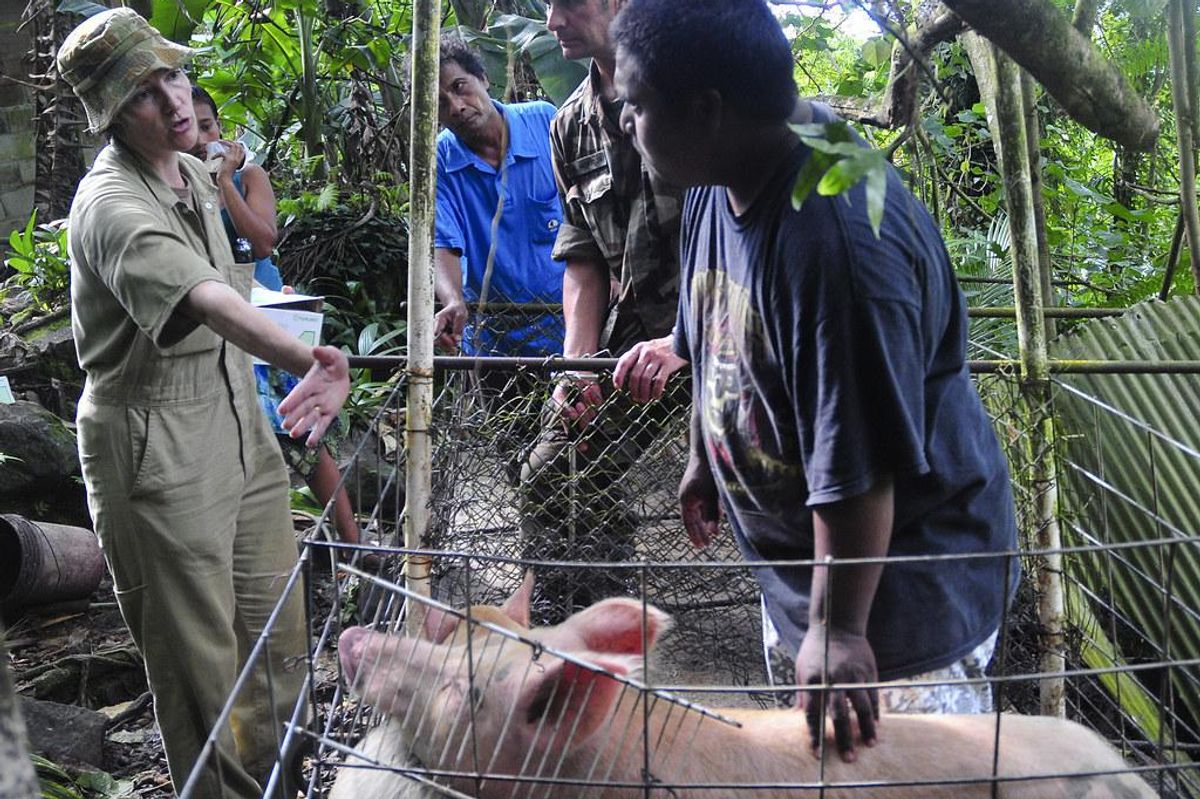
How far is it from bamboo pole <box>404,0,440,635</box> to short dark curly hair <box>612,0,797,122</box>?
914mm

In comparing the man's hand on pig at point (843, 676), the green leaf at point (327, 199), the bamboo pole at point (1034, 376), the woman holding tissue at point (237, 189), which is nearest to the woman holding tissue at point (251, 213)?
the woman holding tissue at point (237, 189)

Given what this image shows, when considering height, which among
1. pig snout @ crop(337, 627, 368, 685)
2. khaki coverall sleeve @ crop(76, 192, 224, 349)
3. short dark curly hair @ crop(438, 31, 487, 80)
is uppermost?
short dark curly hair @ crop(438, 31, 487, 80)

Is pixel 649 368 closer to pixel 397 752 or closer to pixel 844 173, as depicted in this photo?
pixel 397 752

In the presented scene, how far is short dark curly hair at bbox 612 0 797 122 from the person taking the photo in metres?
1.81

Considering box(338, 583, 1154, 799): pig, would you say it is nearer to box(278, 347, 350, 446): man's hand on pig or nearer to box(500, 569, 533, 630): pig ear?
box(500, 569, 533, 630): pig ear

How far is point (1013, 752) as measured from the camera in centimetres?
194

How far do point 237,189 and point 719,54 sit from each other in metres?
3.68

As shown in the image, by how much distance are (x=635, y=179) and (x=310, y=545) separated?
6.93 ft

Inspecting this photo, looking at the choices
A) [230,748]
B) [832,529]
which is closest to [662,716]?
[832,529]

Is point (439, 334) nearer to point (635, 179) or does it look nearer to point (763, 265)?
point (635, 179)

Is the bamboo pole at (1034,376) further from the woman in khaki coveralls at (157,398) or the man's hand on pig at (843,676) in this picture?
the woman in khaki coveralls at (157,398)

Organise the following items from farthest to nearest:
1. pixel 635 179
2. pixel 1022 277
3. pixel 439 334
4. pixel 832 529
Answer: pixel 439 334 → pixel 635 179 → pixel 1022 277 → pixel 832 529

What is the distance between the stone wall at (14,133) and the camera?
420 inches

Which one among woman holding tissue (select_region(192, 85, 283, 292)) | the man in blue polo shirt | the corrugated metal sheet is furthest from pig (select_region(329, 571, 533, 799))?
woman holding tissue (select_region(192, 85, 283, 292))
